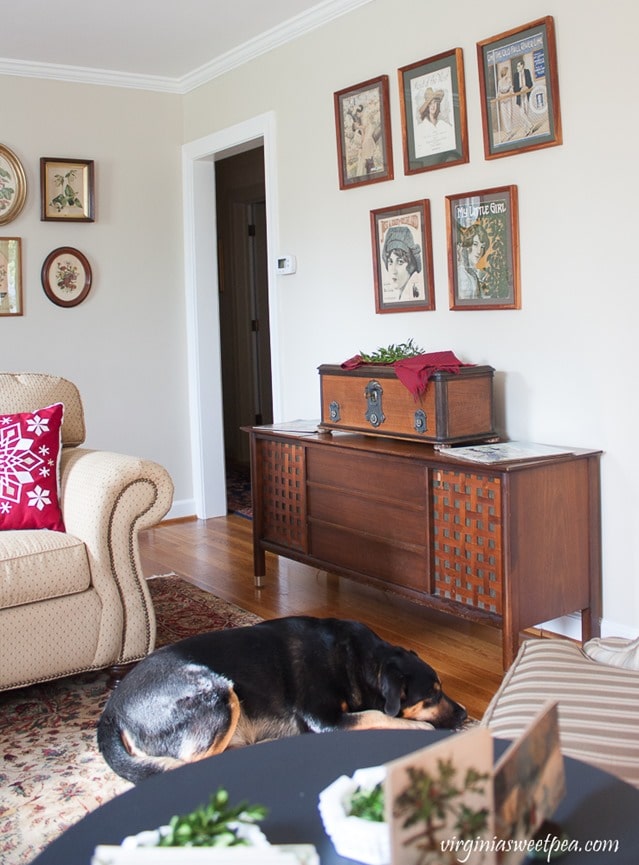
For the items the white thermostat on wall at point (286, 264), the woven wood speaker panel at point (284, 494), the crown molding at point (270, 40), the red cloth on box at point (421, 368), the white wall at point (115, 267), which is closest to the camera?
the red cloth on box at point (421, 368)

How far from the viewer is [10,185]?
5.00 meters

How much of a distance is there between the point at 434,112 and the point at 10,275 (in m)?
2.51

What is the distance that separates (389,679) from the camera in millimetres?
2215

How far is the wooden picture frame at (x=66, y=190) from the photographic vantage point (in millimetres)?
5105

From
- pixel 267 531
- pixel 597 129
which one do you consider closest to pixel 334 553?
pixel 267 531

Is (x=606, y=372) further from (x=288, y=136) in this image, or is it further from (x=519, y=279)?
(x=288, y=136)

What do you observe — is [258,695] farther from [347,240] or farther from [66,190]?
[66,190]

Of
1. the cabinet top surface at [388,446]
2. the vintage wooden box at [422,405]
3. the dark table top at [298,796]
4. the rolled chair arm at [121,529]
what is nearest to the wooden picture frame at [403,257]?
the vintage wooden box at [422,405]

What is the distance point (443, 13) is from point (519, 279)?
1.13 meters

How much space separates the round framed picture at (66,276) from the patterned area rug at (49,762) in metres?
2.36

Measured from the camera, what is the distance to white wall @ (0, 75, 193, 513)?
201 inches

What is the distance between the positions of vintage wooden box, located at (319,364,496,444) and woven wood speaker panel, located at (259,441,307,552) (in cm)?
33
